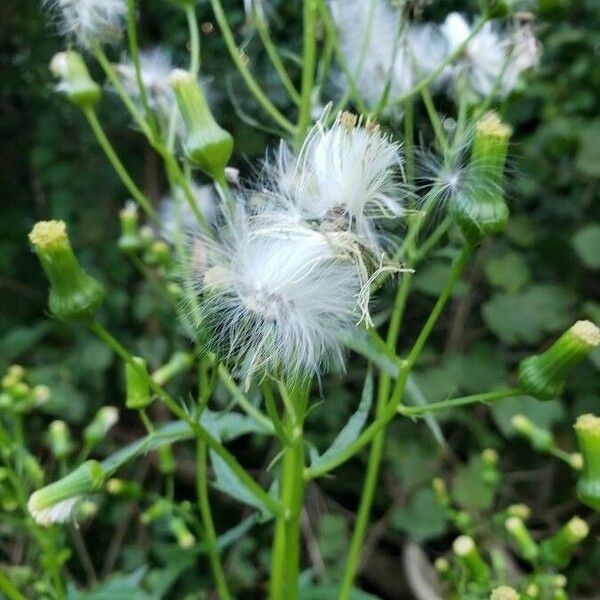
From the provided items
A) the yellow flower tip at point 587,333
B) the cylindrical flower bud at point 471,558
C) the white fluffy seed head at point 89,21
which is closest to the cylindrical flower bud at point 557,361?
the yellow flower tip at point 587,333

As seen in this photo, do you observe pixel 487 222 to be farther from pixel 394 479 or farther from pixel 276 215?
pixel 394 479

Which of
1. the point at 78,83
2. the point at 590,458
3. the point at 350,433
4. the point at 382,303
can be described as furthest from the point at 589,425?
the point at 382,303

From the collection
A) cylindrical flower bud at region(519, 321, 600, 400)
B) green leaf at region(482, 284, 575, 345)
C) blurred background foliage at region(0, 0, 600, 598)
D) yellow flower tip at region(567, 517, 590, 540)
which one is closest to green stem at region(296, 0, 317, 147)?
cylindrical flower bud at region(519, 321, 600, 400)

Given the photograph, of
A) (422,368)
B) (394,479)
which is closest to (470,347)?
(422,368)

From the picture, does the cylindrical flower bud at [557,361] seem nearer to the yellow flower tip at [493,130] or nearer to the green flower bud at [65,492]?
the yellow flower tip at [493,130]

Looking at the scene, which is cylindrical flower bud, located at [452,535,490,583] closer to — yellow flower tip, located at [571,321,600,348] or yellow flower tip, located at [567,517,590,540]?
yellow flower tip, located at [567,517,590,540]

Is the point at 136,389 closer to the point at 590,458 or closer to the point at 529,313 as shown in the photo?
the point at 590,458
